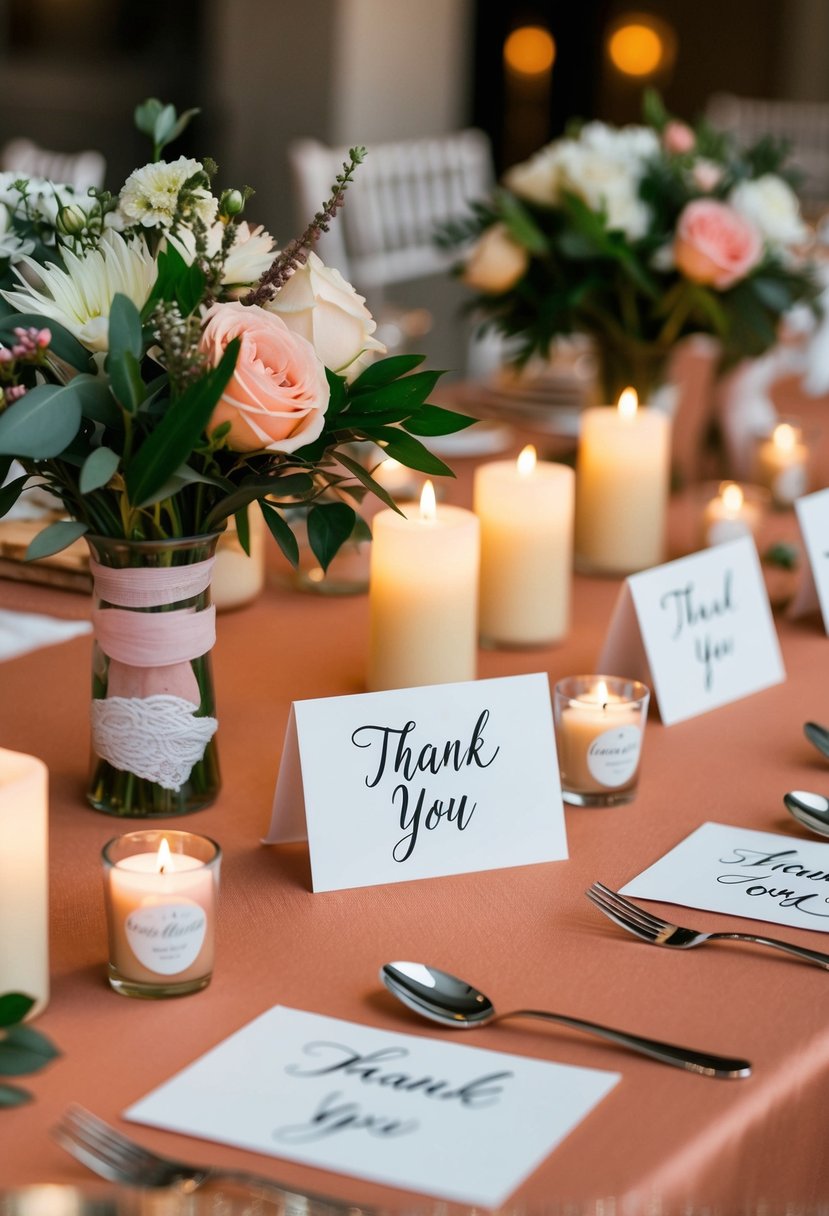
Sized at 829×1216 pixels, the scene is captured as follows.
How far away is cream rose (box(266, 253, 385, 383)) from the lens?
924mm

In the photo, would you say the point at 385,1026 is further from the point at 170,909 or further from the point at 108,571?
the point at 108,571

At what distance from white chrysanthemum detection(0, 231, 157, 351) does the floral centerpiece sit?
0.88 m

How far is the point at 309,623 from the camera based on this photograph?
1.41 metres

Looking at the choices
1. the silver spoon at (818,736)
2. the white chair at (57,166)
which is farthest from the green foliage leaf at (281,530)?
the white chair at (57,166)

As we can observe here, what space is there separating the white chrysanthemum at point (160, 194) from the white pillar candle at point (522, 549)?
0.48 m

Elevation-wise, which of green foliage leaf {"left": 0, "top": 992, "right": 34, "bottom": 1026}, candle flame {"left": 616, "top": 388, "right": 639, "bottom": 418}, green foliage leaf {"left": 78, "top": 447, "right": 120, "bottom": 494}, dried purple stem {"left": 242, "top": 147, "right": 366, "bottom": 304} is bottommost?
green foliage leaf {"left": 0, "top": 992, "right": 34, "bottom": 1026}

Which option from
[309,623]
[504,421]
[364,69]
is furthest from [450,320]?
[309,623]

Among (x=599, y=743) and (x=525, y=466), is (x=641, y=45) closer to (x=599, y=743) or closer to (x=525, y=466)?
(x=525, y=466)

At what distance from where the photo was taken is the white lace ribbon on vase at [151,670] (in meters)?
0.94

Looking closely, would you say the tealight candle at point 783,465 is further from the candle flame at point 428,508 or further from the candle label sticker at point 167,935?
the candle label sticker at point 167,935

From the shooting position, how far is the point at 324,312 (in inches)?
36.5

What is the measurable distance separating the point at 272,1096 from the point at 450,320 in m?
4.67

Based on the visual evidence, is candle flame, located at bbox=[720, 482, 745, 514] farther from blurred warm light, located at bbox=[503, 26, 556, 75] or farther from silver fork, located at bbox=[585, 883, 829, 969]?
blurred warm light, located at bbox=[503, 26, 556, 75]

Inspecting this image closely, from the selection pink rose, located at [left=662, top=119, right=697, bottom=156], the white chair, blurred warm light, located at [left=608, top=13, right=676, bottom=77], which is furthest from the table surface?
blurred warm light, located at [left=608, top=13, right=676, bottom=77]
